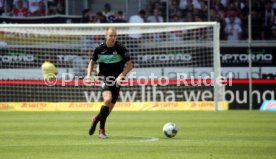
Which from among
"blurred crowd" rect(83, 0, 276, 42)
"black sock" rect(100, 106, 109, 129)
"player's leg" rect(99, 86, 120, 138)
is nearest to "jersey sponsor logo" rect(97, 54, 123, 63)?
"player's leg" rect(99, 86, 120, 138)

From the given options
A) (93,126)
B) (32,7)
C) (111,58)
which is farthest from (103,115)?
(32,7)

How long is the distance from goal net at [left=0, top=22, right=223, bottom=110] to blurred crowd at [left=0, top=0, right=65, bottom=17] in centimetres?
342

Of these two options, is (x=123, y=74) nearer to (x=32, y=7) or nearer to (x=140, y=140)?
(x=140, y=140)

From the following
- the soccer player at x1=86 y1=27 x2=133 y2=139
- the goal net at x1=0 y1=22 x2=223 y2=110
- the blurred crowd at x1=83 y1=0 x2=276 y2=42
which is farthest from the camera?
the blurred crowd at x1=83 y1=0 x2=276 y2=42

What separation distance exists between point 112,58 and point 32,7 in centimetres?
2037

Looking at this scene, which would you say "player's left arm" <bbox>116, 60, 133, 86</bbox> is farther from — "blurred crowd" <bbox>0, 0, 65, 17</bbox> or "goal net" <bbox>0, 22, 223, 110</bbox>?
"blurred crowd" <bbox>0, 0, 65, 17</bbox>

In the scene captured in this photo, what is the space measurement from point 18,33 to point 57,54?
183cm

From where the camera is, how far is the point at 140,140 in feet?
A: 50.7

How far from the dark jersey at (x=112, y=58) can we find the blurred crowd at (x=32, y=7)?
783 inches

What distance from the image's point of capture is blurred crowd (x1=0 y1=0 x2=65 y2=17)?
1411 inches

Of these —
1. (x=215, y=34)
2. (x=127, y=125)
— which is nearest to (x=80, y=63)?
(x=215, y=34)

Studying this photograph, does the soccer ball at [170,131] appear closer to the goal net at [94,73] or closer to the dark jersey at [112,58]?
the dark jersey at [112,58]

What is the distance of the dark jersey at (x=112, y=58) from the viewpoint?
16.5 metres

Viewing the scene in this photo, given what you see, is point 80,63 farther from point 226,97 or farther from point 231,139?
point 231,139
